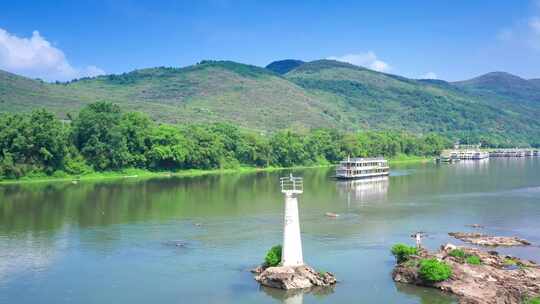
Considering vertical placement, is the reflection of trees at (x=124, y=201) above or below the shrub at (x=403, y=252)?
above

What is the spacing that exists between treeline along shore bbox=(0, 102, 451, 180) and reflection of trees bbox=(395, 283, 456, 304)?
77502mm

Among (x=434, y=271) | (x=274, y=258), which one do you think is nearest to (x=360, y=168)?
(x=434, y=271)

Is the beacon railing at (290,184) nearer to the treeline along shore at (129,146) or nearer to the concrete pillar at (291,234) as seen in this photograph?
the concrete pillar at (291,234)

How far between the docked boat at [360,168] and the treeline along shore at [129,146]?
28050mm

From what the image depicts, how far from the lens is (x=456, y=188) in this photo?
9544cm

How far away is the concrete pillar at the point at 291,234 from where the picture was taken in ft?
122

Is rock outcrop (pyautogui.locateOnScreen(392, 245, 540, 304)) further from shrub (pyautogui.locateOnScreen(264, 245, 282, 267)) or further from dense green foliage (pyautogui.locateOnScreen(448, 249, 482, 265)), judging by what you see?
shrub (pyautogui.locateOnScreen(264, 245, 282, 267))

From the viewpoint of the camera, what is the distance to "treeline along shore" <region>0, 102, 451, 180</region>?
10062cm

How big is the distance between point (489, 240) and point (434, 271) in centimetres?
1630

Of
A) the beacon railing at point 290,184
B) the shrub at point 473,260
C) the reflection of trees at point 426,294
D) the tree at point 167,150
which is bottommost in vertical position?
the reflection of trees at point 426,294

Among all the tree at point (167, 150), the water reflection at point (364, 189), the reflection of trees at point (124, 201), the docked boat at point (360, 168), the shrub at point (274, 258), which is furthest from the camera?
the tree at point (167, 150)

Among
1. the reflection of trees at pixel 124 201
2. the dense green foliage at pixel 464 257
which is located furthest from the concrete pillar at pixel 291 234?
the reflection of trees at pixel 124 201

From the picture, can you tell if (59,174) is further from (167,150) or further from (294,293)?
(294,293)

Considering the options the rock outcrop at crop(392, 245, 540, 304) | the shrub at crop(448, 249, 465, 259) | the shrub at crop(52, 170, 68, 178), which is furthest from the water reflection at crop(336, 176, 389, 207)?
the shrub at crop(52, 170, 68, 178)
